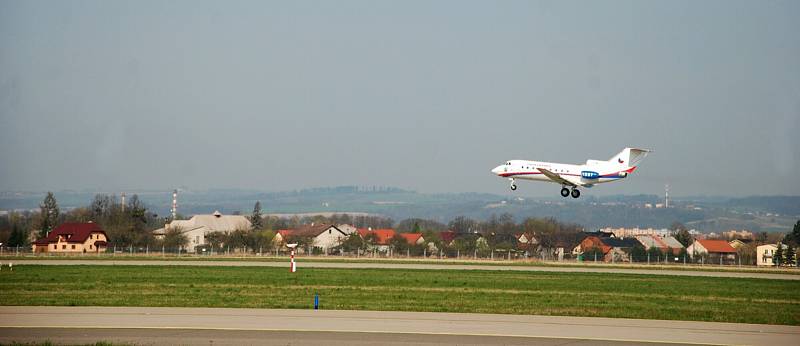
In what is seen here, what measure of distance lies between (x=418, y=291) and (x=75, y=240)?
70278 millimetres

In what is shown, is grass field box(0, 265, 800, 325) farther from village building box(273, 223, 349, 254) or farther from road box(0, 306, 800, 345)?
village building box(273, 223, 349, 254)

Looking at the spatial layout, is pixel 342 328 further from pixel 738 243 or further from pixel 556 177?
pixel 738 243

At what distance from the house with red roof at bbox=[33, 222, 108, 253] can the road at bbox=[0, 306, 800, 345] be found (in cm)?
7279

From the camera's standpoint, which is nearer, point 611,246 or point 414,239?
point 611,246

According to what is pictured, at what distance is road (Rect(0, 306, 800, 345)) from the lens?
87.4ft

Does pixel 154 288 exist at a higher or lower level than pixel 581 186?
lower

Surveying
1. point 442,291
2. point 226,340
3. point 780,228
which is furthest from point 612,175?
point 780,228

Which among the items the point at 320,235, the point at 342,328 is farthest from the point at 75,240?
the point at 342,328

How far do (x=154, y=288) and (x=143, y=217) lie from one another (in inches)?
3118

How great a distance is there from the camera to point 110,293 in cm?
4038

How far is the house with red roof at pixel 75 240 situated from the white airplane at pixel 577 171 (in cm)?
5838

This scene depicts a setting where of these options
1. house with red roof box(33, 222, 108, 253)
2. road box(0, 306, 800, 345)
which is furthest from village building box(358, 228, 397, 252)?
road box(0, 306, 800, 345)

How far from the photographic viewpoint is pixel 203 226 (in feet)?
441

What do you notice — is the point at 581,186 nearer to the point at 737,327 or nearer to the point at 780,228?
the point at 737,327
